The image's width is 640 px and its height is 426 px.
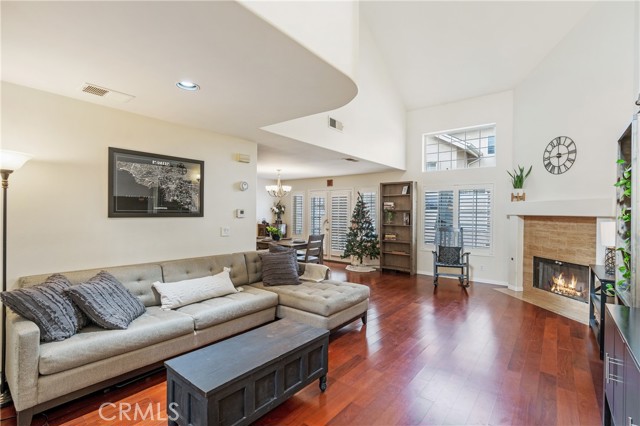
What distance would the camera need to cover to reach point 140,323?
2.40 meters

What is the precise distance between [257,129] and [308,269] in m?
1.93

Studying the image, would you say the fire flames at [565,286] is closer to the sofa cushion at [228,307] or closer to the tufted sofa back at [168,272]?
the sofa cushion at [228,307]

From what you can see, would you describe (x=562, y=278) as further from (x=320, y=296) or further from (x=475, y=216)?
(x=320, y=296)

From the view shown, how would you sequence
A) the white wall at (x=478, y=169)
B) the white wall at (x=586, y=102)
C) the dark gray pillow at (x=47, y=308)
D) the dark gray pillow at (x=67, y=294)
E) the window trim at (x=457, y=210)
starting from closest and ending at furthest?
the dark gray pillow at (x=47, y=308) → the dark gray pillow at (x=67, y=294) → the white wall at (x=586, y=102) → the white wall at (x=478, y=169) → the window trim at (x=457, y=210)

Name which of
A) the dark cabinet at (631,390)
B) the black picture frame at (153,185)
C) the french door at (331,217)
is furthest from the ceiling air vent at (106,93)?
the french door at (331,217)

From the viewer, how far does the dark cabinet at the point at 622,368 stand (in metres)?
1.37

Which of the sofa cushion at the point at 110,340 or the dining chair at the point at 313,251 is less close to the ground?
the dining chair at the point at 313,251

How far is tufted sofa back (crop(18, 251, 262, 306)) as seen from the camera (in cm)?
263

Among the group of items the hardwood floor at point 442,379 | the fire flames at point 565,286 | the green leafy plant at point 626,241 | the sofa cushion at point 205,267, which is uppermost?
the green leafy plant at point 626,241

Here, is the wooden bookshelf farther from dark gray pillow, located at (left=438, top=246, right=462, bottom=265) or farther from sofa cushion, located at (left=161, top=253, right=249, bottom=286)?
sofa cushion, located at (left=161, top=253, right=249, bottom=286)

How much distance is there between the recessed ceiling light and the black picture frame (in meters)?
1.14

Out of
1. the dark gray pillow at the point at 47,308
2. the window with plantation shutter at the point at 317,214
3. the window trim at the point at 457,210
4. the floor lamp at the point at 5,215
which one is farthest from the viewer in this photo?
the window with plantation shutter at the point at 317,214

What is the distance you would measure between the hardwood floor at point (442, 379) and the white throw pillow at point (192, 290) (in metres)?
0.65
